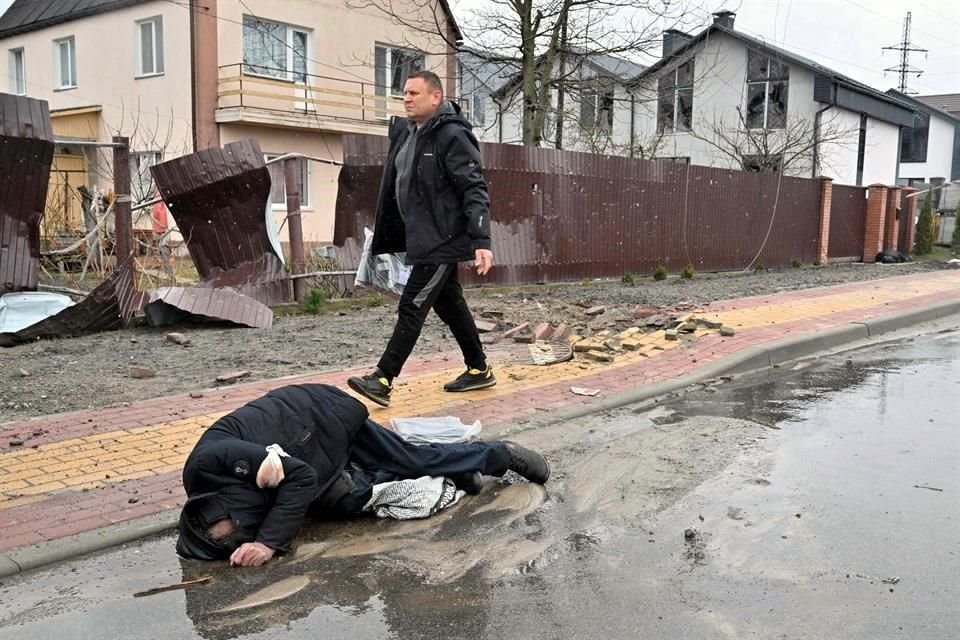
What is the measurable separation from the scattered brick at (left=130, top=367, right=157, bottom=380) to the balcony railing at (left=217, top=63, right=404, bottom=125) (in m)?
15.2

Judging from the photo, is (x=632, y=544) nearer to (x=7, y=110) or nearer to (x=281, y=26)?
(x=7, y=110)

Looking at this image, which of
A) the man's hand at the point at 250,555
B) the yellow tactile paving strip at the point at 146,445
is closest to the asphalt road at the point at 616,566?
the man's hand at the point at 250,555

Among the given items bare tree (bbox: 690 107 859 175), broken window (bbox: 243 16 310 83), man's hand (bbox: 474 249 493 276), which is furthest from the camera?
bare tree (bbox: 690 107 859 175)

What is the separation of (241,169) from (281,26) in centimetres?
1462

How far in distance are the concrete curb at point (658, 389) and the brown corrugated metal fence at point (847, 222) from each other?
968 cm

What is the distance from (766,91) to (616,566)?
32.7 metres

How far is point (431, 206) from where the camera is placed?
5633 mm

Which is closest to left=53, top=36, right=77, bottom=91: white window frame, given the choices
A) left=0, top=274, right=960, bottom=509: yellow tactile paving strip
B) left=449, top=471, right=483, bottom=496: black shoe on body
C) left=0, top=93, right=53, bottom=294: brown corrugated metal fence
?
left=0, top=93, right=53, bottom=294: brown corrugated metal fence

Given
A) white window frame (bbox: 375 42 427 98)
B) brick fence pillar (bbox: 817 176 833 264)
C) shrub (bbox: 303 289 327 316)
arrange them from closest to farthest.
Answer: shrub (bbox: 303 289 327 316) < brick fence pillar (bbox: 817 176 833 264) < white window frame (bbox: 375 42 427 98)

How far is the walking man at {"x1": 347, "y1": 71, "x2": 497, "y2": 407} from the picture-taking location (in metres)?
5.54

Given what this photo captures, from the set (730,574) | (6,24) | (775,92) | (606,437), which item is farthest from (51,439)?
(775,92)

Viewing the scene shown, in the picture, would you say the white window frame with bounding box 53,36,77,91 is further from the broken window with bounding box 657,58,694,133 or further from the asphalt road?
the asphalt road

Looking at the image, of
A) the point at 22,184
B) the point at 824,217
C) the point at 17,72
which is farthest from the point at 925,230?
the point at 17,72

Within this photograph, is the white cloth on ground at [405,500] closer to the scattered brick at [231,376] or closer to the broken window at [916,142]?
the scattered brick at [231,376]
